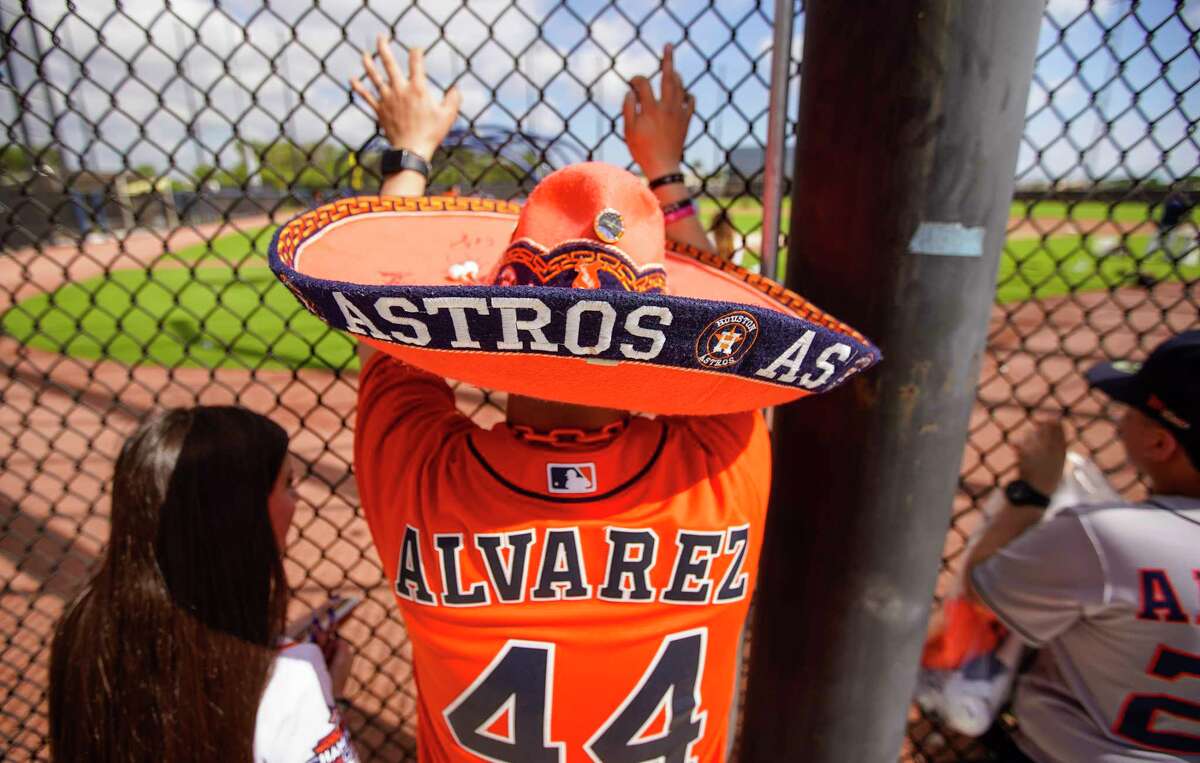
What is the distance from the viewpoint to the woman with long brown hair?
125 cm

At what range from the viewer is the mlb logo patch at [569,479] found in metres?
1.11

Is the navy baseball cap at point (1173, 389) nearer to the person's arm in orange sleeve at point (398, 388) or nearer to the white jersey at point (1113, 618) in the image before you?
the white jersey at point (1113, 618)

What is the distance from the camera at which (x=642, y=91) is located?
1510mm

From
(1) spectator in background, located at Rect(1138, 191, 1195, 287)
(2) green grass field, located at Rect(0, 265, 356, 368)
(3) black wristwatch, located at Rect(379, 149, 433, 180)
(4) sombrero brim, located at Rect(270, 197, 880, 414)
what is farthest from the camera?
(2) green grass field, located at Rect(0, 265, 356, 368)

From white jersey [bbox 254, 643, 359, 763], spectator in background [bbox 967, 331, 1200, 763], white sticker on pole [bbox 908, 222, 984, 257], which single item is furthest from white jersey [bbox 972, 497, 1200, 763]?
white jersey [bbox 254, 643, 359, 763]

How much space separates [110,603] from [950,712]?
2064mm

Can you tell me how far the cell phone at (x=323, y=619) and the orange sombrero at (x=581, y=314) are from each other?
0.98m

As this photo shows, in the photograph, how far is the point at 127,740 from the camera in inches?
49.1

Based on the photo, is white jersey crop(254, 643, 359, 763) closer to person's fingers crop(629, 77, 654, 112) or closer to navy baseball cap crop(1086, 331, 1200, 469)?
person's fingers crop(629, 77, 654, 112)

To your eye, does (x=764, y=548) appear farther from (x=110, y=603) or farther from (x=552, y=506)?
(x=110, y=603)

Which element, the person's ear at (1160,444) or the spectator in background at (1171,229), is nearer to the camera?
the person's ear at (1160,444)

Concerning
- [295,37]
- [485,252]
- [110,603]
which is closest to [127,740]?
[110,603]

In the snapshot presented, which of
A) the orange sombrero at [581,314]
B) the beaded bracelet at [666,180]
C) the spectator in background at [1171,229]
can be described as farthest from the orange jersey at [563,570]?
the spectator in background at [1171,229]

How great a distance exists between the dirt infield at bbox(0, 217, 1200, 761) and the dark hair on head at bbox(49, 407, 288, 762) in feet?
2.15
